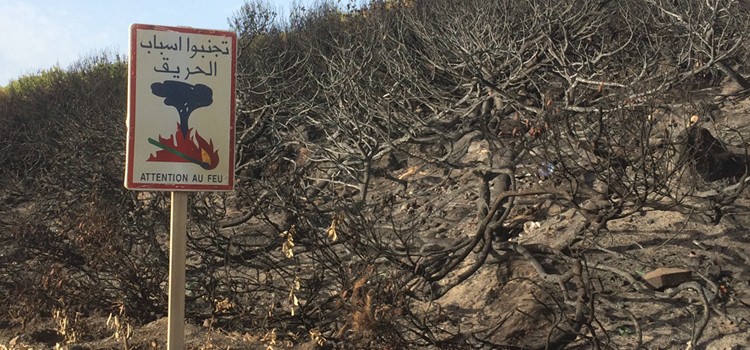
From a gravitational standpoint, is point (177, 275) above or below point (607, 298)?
above

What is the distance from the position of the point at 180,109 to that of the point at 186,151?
207 mm

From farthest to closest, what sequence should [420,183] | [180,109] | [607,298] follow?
[420,183] → [607,298] → [180,109]

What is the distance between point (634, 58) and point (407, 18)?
3625mm

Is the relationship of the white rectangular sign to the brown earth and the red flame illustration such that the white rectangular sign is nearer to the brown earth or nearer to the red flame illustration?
the red flame illustration

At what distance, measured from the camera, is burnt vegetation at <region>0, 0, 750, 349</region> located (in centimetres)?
495

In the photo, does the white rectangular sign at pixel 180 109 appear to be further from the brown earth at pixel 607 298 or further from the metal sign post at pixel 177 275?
the brown earth at pixel 607 298

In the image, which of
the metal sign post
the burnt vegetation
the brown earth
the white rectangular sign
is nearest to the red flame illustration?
the white rectangular sign

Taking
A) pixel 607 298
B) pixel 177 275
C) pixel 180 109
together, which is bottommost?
pixel 607 298

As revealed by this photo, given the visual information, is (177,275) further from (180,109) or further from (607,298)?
(607,298)

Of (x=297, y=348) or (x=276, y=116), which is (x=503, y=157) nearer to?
(x=297, y=348)

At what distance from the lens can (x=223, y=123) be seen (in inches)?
145

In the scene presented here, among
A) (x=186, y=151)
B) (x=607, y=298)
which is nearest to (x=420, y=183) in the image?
(x=607, y=298)

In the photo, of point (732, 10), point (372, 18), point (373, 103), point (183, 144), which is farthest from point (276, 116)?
point (183, 144)

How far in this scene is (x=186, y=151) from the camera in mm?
3590
